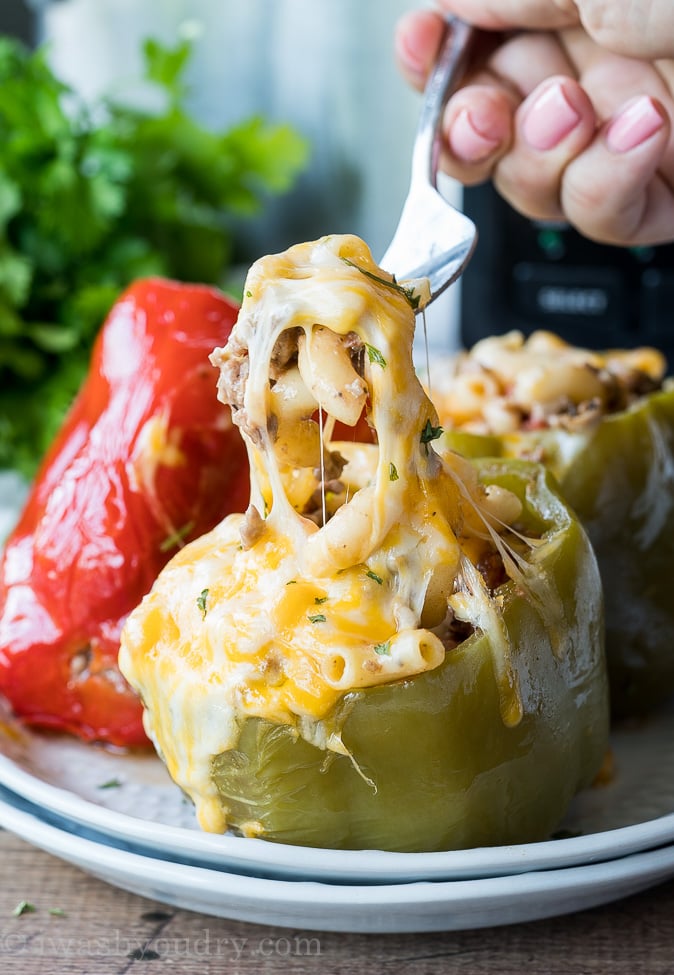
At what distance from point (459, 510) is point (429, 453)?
80 millimetres

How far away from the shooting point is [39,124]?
128 inches

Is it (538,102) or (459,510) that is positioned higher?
(538,102)

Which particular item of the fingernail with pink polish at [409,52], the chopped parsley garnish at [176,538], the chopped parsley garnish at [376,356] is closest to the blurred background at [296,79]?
the fingernail with pink polish at [409,52]

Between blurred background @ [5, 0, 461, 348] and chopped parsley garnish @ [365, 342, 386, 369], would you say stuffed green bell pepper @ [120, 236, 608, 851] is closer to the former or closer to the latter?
chopped parsley garnish @ [365, 342, 386, 369]

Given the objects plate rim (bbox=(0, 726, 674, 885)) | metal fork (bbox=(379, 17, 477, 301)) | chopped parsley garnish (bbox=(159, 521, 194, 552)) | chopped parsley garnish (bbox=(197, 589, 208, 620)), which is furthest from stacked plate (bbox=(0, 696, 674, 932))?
metal fork (bbox=(379, 17, 477, 301))

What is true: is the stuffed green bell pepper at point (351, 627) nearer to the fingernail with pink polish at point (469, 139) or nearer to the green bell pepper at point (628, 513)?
the green bell pepper at point (628, 513)

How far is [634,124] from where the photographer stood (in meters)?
1.78

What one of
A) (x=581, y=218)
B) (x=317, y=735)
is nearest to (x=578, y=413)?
(x=581, y=218)

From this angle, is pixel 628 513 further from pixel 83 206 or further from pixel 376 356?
pixel 83 206

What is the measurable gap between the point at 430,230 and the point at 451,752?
773 mm

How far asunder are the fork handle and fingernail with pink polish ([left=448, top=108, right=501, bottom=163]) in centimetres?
4

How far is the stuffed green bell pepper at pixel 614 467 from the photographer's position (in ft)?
5.39

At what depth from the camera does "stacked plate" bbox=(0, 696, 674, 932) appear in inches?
46.8

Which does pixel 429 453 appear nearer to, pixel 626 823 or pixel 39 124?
pixel 626 823
